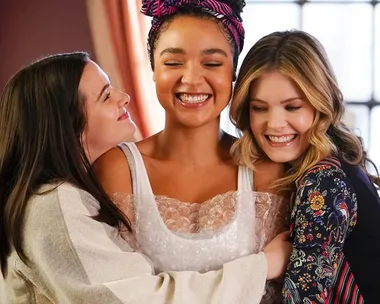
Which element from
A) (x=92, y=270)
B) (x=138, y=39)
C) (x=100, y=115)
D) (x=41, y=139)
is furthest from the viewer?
(x=138, y=39)

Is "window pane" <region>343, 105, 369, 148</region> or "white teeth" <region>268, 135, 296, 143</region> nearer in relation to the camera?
"white teeth" <region>268, 135, 296, 143</region>

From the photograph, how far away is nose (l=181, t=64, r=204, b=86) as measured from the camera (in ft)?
5.96

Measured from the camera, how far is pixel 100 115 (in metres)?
1.79

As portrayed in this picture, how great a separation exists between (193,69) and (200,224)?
375 millimetres

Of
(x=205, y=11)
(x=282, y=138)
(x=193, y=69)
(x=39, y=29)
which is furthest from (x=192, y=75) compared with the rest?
(x=39, y=29)

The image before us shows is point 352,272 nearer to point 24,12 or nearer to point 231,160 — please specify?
point 231,160

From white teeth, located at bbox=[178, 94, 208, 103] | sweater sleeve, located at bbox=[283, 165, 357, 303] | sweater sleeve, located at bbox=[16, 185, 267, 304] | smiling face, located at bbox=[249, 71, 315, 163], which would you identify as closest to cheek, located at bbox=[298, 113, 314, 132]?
smiling face, located at bbox=[249, 71, 315, 163]

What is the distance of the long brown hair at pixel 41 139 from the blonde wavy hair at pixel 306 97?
40cm

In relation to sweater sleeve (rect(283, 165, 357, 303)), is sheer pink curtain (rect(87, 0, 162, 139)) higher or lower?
higher

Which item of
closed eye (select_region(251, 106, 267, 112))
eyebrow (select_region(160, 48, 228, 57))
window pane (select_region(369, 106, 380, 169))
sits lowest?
window pane (select_region(369, 106, 380, 169))

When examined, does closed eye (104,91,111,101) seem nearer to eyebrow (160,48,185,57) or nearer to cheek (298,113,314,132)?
eyebrow (160,48,185,57)

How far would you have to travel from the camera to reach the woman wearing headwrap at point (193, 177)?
5.88 feet

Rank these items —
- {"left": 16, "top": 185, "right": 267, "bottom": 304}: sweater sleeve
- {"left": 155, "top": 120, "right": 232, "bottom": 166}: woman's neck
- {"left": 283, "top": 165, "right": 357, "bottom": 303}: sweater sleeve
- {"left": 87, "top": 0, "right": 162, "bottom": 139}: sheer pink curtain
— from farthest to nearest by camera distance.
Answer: {"left": 87, "top": 0, "right": 162, "bottom": 139}: sheer pink curtain < {"left": 155, "top": 120, "right": 232, "bottom": 166}: woman's neck < {"left": 283, "top": 165, "right": 357, "bottom": 303}: sweater sleeve < {"left": 16, "top": 185, "right": 267, "bottom": 304}: sweater sleeve

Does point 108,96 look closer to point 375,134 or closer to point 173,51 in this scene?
point 173,51
